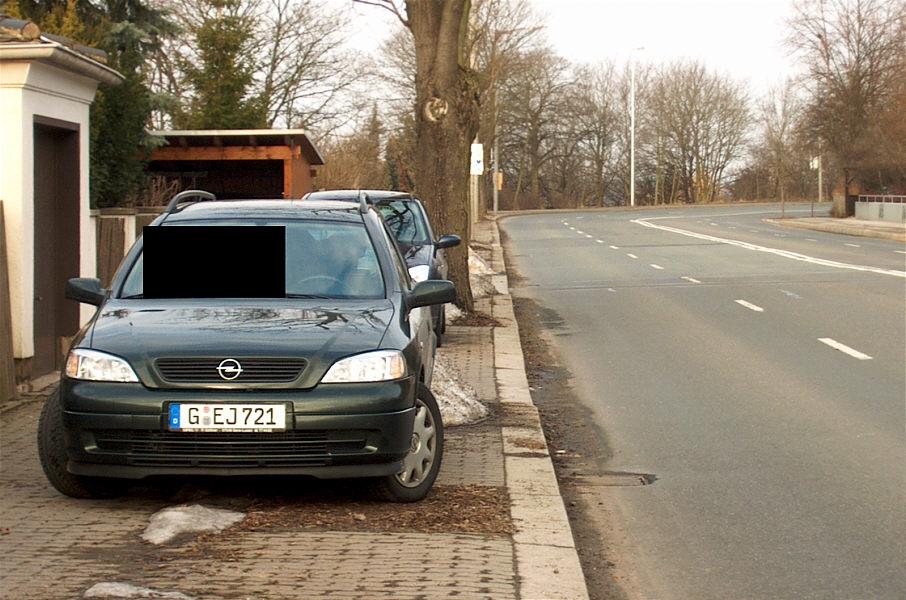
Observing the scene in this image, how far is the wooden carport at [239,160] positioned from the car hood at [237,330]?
1497cm

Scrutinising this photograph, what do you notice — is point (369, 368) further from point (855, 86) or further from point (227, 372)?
point (855, 86)

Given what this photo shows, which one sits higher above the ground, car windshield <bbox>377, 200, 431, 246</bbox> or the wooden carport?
the wooden carport

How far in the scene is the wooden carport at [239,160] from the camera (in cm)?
2323

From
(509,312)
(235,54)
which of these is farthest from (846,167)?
(509,312)

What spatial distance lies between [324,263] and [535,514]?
1927 millimetres

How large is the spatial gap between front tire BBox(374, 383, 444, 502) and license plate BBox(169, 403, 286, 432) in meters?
0.71

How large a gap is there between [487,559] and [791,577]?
1.39 m

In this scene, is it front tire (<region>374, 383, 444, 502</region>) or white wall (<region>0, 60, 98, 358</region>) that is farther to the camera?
white wall (<region>0, 60, 98, 358</region>)

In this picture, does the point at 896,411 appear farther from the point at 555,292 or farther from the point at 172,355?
the point at 555,292

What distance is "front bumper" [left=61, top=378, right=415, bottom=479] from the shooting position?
221 inches

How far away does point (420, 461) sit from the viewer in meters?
6.17

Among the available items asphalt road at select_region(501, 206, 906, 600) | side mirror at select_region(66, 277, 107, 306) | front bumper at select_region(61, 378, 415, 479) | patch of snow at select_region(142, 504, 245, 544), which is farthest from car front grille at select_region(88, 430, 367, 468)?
asphalt road at select_region(501, 206, 906, 600)

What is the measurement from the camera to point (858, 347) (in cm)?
1329

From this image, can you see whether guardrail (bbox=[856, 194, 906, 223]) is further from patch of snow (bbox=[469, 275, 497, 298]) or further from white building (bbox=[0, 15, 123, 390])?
white building (bbox=[0, 15, 123, 390])
